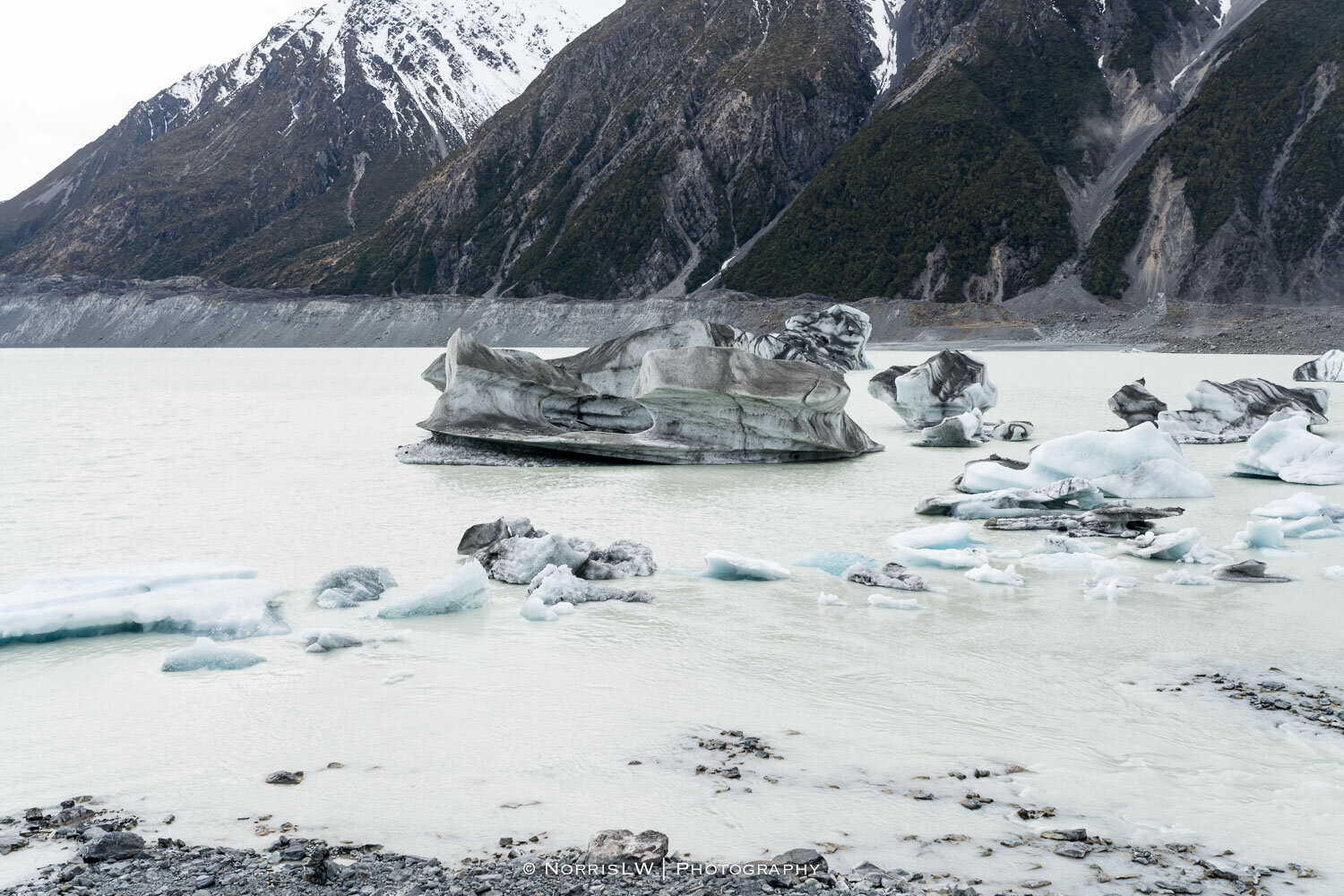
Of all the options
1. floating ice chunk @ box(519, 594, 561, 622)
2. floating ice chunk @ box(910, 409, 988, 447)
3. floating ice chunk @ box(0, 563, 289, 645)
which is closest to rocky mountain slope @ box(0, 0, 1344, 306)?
floating ice chunk @ box(910, 409, 988, 447)

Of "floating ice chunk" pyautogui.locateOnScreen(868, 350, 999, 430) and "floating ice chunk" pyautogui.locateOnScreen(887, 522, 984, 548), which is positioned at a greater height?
"floating ice chunk" pyautogui.locateOnScreen(868, 350, 999, 430)

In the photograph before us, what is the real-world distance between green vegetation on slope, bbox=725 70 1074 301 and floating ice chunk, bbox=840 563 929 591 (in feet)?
267

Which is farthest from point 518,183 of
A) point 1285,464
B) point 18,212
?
point 1285,464

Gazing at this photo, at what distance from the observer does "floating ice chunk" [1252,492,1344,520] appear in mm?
8898

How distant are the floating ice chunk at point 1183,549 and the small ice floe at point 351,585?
5437mm

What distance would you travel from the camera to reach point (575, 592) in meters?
6.66

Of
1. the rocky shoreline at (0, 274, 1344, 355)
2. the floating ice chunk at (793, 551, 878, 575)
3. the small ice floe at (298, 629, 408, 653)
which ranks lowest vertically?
the floating ice chunk at (793, 551, 878, 575)

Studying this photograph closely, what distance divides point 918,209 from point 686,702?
92.8 meters

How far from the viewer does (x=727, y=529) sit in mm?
9094

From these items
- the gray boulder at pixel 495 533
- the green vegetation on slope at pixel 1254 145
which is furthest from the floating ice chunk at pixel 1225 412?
the green vegetation on slope at pixel 1254 145

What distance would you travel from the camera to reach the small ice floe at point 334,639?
5527mm

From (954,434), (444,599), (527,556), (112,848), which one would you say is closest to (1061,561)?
(527,556)

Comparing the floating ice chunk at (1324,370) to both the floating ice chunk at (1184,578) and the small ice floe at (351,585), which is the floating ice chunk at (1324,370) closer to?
the floating ice chunk at (1184,578)

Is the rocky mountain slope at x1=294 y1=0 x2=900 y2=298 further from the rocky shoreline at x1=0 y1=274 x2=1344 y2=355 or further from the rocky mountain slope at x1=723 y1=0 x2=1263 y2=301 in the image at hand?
the rocky shoreline at x1=0 y1=274 x2=1344 y2=355
